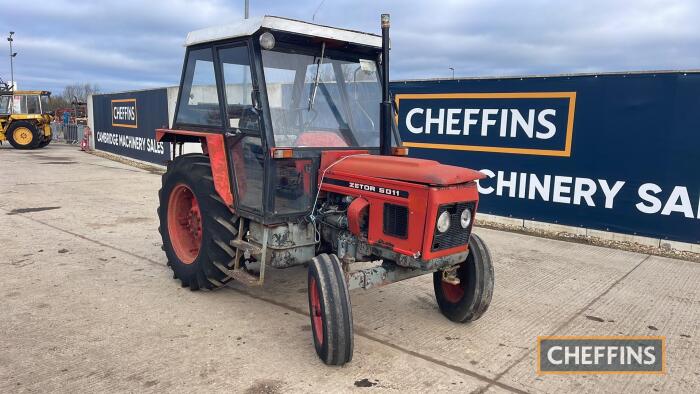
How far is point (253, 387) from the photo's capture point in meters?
2.92

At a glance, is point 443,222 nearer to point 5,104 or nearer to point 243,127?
point 243,127

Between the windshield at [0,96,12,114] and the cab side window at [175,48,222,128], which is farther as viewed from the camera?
the windshield at [0,96,12,114]

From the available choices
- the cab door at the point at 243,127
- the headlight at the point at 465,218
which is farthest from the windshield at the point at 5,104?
the headlight at the point at 465,218

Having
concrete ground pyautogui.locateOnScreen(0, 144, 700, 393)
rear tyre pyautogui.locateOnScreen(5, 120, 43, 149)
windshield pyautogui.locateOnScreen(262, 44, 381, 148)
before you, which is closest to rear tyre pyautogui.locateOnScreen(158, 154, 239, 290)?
concrete ground pyautogui.locateOnScreen(0, 144, 700, 393)

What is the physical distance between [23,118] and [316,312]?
20437 mm

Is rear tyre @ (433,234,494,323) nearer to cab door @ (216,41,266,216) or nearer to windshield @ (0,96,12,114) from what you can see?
cab door @ (216,41,266,216)

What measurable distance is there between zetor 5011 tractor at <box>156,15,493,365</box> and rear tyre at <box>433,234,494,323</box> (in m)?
0.01

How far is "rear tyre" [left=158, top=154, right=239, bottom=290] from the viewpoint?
409cm

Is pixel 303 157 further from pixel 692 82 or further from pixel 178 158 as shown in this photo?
pixel 692 82

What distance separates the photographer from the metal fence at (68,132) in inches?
893

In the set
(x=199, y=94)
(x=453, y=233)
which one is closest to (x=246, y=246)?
(x=199, y=94)

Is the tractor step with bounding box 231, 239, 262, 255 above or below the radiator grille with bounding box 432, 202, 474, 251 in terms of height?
below

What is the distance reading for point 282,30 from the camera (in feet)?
11.8

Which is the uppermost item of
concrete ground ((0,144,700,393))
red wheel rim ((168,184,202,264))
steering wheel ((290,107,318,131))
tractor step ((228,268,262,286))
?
steering wheel ((290,107,318,131))
